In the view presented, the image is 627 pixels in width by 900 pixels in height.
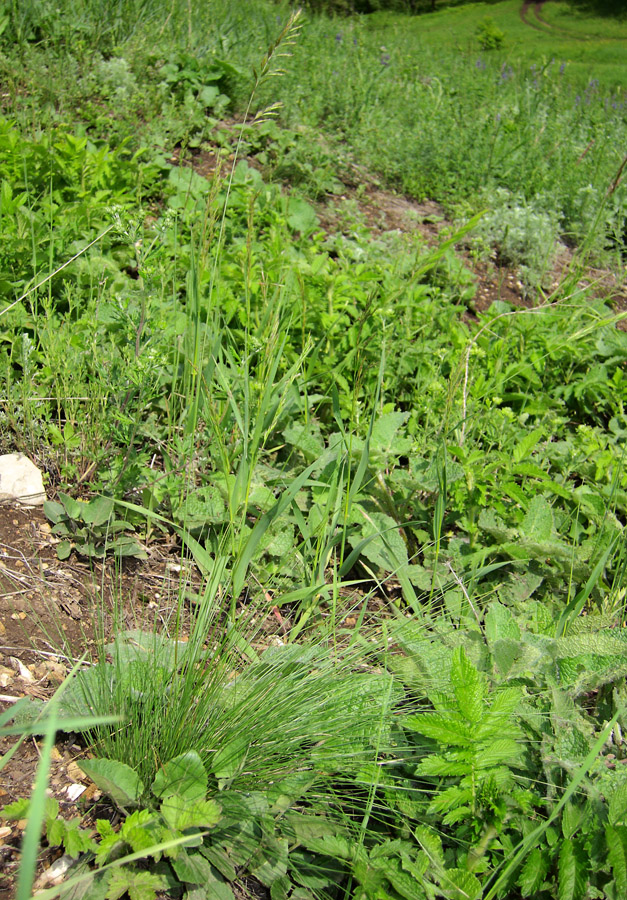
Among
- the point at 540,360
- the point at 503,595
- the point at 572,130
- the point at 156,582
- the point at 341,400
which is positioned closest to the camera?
the point at 156,582

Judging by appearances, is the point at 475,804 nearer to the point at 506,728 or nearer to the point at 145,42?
the point at 506,728

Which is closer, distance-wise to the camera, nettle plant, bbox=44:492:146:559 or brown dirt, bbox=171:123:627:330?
nettle plant, bbox=44:492:146:559

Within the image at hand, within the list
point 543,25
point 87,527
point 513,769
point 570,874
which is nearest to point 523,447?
point 513,769

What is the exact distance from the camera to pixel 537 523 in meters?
2.27

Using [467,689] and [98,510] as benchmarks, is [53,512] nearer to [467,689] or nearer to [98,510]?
[98,510]

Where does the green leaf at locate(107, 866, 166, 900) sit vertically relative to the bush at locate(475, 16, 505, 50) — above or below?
below

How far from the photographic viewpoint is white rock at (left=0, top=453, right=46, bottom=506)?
2072 mm

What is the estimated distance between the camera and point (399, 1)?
A: 898 inches

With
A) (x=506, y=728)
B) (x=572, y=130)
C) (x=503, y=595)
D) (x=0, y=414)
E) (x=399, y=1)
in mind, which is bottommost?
(x=503, y=595)

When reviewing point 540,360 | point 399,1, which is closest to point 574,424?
point 540,360

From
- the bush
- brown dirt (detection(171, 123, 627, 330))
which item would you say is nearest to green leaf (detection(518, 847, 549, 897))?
brown dirt (detection(171, 123, 627, 330))

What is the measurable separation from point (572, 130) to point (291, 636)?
6172 millimetres

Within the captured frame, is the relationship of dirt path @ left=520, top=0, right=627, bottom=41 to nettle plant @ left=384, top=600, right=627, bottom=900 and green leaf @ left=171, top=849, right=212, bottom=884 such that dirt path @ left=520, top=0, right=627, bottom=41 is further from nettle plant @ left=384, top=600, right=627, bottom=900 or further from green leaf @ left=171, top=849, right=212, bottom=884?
green leaf @ left=171, top=849, right=212, bottom=884

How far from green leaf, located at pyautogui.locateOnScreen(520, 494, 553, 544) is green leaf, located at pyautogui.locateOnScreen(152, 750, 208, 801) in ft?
4.43
